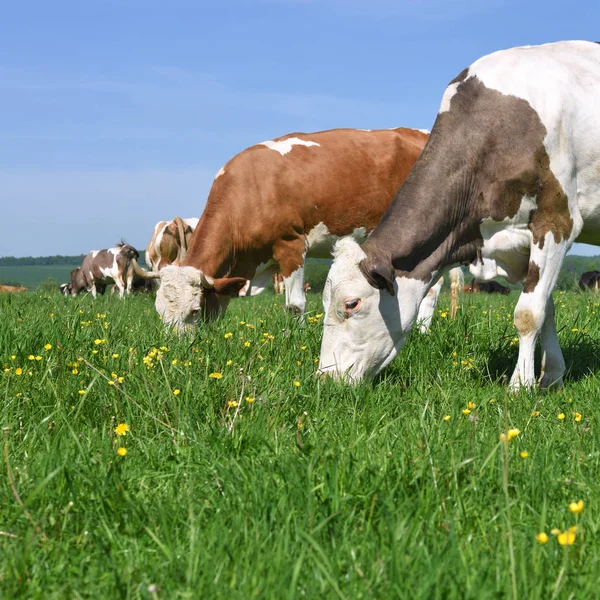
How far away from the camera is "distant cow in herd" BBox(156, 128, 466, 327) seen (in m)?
9.37

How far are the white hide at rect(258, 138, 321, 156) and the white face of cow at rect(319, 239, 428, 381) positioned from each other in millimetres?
4728

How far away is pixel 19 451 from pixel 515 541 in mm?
2397

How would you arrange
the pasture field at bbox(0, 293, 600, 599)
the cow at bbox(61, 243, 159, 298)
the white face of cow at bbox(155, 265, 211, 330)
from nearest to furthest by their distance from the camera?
the pasture field at bbox(0, 293, 600, 599), the white face of cow at bbox(155, 265, 211, 330), the cow at bbox(61, 243, 159, 298)

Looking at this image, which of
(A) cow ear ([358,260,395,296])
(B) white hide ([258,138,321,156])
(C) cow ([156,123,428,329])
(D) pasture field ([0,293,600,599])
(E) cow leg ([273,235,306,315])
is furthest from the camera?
(B) white hide ([258,138,321,156])

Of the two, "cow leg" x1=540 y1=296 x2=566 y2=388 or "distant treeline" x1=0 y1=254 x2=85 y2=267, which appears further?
"distant treeline" x1=0 y1=254 x2=85 y2=267

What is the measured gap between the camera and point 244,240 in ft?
31.2

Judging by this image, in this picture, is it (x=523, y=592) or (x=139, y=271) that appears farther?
(x=139, y=271)

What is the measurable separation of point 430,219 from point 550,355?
1575 mm

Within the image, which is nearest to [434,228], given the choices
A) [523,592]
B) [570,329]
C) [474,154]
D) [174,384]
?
[474,154]

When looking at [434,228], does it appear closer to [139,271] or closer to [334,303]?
[334,303]

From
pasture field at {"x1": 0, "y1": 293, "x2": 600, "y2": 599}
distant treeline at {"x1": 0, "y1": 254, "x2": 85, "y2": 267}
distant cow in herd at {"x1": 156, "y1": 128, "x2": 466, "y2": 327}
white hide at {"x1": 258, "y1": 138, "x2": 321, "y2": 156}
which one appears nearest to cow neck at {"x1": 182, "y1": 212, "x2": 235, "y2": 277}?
distant cow in herd at {"x1": 156, "y1": 128, "x2": 466, "y2": 327}

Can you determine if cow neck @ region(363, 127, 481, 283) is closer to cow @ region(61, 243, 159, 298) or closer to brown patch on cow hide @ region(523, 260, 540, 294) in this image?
brown patch on cow hide @ region(523, 260, 540, 294)

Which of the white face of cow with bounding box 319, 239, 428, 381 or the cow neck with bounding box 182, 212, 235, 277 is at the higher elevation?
the cow neck with bounding box 182, 212, 235, 277

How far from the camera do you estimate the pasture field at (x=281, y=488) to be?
88.3 inches
